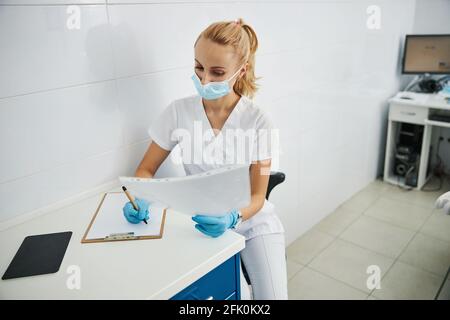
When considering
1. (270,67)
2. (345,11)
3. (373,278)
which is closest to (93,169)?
(270,67)

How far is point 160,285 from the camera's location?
95 centimetres

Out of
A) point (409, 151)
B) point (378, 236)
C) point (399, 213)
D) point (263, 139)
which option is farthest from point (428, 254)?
point (263, 139)

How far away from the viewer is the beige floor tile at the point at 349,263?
2262 mm

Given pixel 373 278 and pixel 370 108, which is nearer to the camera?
pixel 373 278

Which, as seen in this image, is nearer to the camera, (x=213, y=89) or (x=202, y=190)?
(x=202, y=190)

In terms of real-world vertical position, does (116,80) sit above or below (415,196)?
above

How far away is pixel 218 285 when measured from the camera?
45.1 inches

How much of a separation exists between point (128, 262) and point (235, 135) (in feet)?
2.17

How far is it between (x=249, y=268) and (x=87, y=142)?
0.80m

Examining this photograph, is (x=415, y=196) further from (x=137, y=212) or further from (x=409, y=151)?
(x=137, y=212)

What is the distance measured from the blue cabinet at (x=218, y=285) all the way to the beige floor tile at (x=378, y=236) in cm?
167

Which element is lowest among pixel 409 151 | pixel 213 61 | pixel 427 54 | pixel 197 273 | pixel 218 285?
pixel 409 151

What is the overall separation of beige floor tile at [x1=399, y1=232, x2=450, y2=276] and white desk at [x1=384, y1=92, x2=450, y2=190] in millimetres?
872
